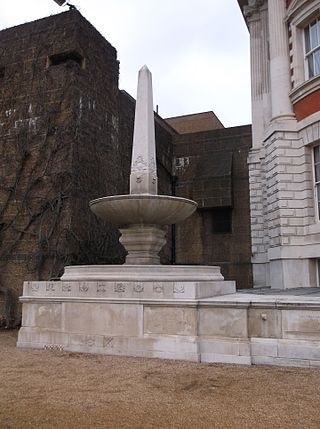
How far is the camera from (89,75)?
14164mm

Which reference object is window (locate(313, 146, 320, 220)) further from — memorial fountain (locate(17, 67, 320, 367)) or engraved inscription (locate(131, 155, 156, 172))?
engraved inscription (locate(131, 155, 156, 172))

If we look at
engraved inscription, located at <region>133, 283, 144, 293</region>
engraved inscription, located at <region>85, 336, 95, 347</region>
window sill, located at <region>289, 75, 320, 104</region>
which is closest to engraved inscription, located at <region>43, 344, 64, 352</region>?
engraved inscription, located at <region>85, 336, 95, 347</region>

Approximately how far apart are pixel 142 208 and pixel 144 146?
1710 mm

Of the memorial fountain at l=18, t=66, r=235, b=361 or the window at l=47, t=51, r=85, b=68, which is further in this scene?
the window at l=47, t=51, r=85, b=68

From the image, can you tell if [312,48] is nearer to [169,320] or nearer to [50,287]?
[169,320]

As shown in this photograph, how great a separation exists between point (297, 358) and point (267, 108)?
13667 mm

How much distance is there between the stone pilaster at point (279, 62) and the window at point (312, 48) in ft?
2.48

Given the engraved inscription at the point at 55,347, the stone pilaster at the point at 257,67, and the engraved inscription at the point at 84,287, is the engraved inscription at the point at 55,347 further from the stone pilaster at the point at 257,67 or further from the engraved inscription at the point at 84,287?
the stone pilaster at the point at 257,67

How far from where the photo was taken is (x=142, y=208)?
8.27 m

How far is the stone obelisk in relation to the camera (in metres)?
9.10

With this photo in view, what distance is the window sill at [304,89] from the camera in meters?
14.1

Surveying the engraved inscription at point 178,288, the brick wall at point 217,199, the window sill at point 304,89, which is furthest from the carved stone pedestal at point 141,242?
the brick wall at point 217,199

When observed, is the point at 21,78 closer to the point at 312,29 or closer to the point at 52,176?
the point at 52,176

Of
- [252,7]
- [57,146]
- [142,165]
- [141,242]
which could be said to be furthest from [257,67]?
[141,242]
